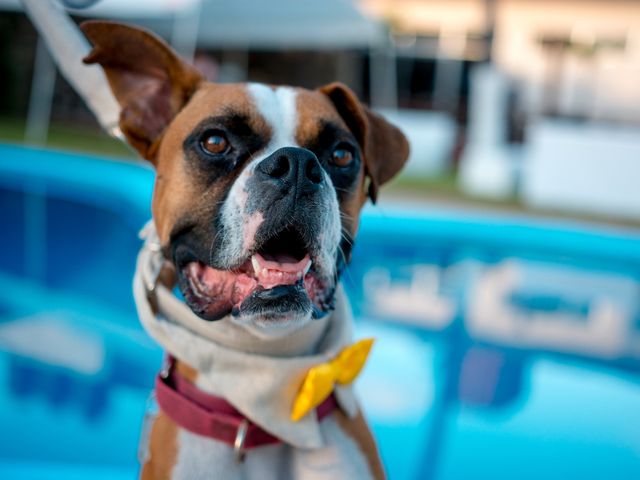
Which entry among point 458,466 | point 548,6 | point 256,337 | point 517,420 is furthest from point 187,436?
point 548,6

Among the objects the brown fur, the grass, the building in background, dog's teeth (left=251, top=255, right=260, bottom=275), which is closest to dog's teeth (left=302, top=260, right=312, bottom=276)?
dog's teeth (left=251, top=255, right=260, bottom=275)

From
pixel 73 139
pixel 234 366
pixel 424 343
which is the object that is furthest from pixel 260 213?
pixel 73 139

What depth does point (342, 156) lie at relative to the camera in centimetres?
205

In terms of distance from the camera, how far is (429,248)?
25.6 feet

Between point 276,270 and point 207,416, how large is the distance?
416mm

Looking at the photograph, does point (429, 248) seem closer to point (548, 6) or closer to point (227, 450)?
point (227, 450)

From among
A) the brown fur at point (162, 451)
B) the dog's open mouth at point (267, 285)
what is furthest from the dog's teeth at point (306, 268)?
the brown fur at point (162, 451)

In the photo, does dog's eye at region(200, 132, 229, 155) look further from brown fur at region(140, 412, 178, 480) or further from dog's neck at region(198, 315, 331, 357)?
brown fur at region(140, 412, 178, 480)

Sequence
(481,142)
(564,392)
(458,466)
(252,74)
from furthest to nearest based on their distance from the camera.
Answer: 1. (252,74)
2. (481,142)
3. (564,392)
4. (458,466)

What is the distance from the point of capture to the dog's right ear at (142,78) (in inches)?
80.5

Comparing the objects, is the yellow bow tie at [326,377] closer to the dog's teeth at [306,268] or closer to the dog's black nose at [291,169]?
the dog's teeth at [306,268]

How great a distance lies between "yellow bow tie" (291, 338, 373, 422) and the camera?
A: 1877 millimetres

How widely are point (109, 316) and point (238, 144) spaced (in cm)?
324

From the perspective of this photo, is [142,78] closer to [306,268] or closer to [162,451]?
[306,268]
